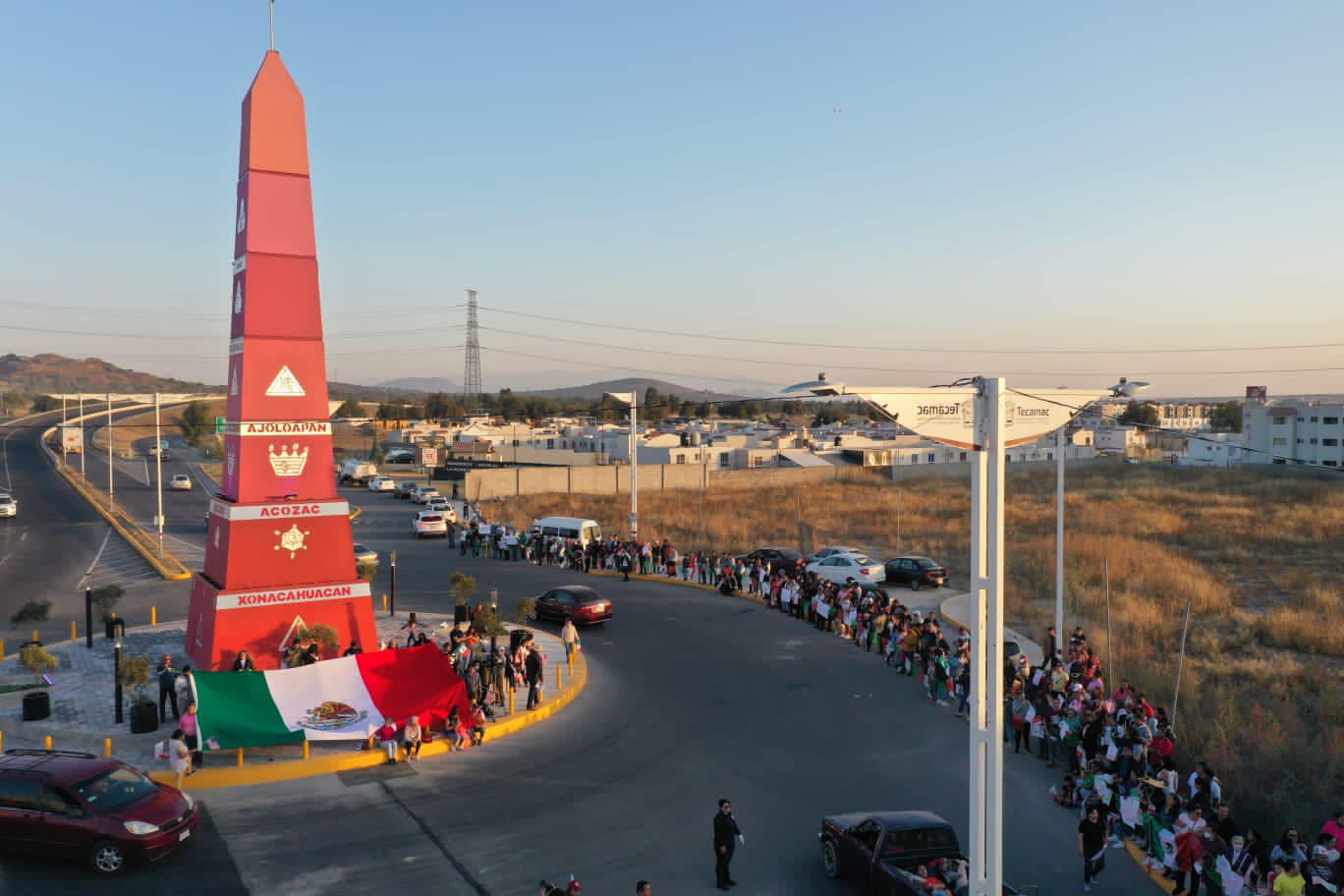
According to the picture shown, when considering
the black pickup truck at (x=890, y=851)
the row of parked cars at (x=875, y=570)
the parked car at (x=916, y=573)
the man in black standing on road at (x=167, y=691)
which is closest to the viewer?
the black pickup truck at (x=890, y=851)

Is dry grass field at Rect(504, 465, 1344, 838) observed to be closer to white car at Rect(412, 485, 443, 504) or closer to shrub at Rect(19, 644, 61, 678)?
white car at Rect(412, 485, 443, 504)

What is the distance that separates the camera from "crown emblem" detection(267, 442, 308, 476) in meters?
21.7

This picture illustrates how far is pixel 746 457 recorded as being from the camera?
9356cm

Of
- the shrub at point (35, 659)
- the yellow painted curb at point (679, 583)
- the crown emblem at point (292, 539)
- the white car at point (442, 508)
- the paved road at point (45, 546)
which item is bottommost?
the yellow painted curb at point (679, 583)

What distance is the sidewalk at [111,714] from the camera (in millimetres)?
16344

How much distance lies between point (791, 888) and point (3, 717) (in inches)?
617

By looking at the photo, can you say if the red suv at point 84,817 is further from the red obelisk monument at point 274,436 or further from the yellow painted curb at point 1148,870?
the yellow painted curb at point 1148,870

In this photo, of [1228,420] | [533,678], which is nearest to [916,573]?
[533,678]

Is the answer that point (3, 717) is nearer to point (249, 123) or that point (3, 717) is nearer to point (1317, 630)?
point (249, 123)

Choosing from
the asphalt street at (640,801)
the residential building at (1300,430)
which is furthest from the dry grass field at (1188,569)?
the residential building at (1300,430)

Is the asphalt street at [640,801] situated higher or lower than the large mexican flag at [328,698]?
lower

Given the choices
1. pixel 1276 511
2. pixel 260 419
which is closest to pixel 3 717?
pixel 260 419

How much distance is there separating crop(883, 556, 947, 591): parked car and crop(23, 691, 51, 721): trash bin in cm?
2546

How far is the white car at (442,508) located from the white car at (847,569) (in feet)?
70.6
